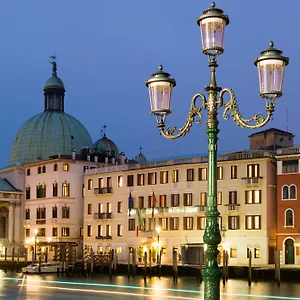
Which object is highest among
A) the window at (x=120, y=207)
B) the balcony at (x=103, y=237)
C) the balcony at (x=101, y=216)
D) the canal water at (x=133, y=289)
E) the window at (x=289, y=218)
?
the window at (x=120, y=207)

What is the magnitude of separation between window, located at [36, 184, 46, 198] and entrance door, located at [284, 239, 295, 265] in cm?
3163

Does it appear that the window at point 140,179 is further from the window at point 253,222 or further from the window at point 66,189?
the window at point 253,222

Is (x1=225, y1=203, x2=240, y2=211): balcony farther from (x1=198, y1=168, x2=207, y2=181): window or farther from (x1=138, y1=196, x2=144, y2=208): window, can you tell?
(x1=138, y1=196, x2=144, y2=208): window

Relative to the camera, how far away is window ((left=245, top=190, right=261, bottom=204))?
61625mm

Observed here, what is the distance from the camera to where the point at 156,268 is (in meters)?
62.3

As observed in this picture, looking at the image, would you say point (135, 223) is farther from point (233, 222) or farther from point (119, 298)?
point (119, 298)

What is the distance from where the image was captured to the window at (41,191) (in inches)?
3231

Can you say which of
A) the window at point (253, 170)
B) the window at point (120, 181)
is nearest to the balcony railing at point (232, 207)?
the window at point (253, 170)

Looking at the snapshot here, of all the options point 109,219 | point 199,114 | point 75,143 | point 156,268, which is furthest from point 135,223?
point 199,114

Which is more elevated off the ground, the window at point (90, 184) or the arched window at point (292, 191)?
the window at point (90, 184)

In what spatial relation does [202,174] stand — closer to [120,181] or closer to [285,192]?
[285,192]

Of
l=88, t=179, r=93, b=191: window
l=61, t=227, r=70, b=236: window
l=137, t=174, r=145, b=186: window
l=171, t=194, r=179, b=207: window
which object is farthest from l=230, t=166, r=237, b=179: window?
l=61, t=227, r=70, b=236: window

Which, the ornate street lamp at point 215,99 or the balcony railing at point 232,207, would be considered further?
the balcony railing at point 232,207

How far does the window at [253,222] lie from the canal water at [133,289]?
7.62m
